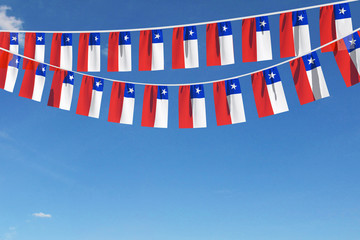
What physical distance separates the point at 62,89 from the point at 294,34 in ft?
20.9

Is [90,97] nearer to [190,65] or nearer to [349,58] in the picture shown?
[190,65]

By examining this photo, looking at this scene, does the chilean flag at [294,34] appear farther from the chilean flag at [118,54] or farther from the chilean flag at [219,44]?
the chilean flag at [118,54]

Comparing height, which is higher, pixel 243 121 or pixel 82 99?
pixel 82 99

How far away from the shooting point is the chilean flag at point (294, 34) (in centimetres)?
953

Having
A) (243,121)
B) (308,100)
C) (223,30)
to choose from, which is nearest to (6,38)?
(223,30)

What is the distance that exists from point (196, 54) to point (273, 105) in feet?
7.84

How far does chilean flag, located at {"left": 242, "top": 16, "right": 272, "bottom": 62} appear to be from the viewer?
32.1 ft

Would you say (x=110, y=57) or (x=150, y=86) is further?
(x=150, y=86)

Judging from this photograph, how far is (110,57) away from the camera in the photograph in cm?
1056

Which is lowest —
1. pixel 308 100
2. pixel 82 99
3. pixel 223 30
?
pixel 308 100

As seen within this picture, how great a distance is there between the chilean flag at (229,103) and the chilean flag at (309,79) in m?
→ 1.56

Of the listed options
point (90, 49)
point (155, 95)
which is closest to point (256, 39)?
point (155, 95)

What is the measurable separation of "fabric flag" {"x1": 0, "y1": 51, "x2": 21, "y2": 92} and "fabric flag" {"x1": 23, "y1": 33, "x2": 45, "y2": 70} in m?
0.53

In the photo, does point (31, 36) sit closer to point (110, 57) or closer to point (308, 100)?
point (110, 57)
